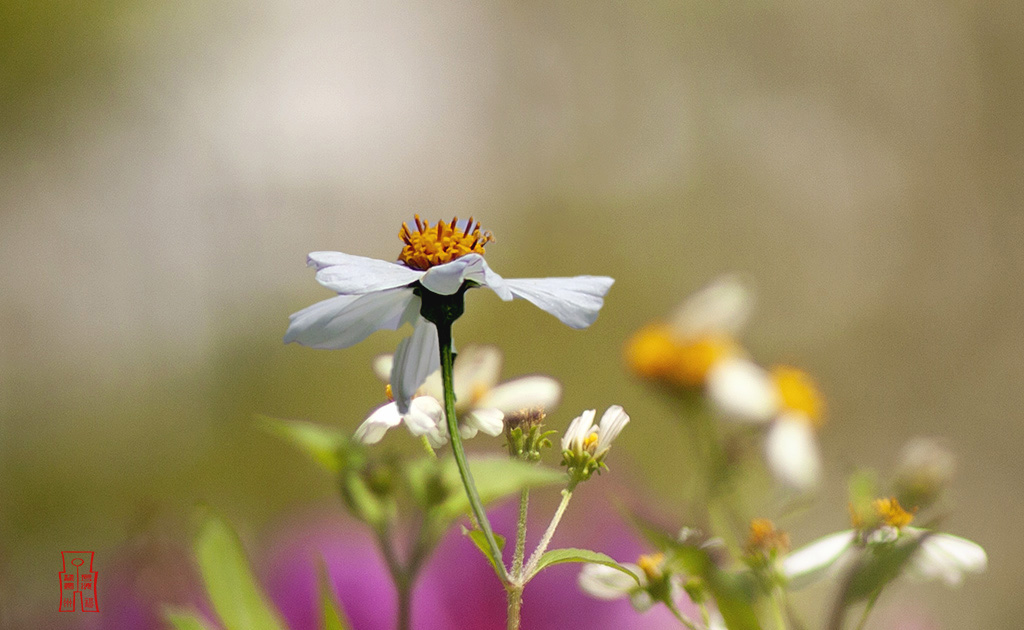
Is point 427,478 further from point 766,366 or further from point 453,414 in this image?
point 766,366

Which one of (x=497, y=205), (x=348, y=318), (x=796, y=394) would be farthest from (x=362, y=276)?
(x=497, y=205)

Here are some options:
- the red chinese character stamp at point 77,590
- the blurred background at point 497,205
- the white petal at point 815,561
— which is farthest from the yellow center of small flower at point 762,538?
the blurred background at point 497,205

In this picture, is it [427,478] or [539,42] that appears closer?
[427,478]

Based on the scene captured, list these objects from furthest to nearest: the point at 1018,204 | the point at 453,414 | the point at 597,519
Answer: the point at 1018,204, the point at 597,519, the point at 453,414

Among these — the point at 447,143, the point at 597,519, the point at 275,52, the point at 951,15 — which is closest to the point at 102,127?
the point at 275,52

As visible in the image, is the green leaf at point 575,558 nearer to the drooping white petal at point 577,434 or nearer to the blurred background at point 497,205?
the drooping white petal at point 577,434

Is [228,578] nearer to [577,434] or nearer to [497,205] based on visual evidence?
[577,434]
